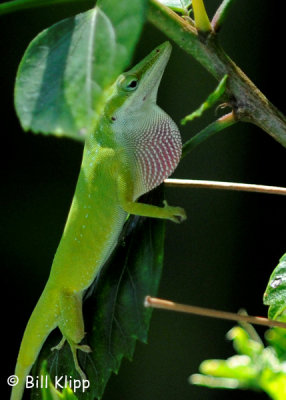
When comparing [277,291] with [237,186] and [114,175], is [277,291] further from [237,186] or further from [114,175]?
[114,175]

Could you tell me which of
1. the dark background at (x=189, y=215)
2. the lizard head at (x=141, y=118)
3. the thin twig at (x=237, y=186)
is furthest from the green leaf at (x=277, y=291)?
the dark background at (x=189, y=215)

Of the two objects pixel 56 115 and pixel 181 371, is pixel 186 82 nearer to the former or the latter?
pixel 181 371

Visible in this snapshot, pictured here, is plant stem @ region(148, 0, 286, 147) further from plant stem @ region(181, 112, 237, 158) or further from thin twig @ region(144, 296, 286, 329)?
thin twig @ region(144, 296, 286, 329)

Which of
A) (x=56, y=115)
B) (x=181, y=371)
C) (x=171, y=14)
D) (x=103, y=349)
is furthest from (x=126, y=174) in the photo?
(x=181, y=371)

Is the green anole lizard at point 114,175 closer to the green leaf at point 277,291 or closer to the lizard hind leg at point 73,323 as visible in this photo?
the lizard hind leg at point 73,323

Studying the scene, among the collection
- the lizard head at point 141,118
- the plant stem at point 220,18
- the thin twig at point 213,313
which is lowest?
the thin twig at point 213,313

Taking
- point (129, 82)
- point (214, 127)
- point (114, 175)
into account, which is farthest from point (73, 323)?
point (214, 127)

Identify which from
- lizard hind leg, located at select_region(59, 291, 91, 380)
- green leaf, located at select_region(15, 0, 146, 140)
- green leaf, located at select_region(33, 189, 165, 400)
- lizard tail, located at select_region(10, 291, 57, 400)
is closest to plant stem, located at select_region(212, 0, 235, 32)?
green leaf, located at select_region(15, 0, 146, 140)
